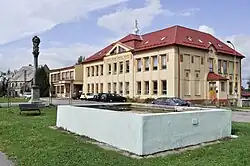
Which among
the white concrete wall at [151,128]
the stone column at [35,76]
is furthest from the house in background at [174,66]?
the white concrete wall at [151,128]

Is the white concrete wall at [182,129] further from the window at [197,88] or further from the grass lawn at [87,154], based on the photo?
the window at [197,88]

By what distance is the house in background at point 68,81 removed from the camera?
68438 millimetres

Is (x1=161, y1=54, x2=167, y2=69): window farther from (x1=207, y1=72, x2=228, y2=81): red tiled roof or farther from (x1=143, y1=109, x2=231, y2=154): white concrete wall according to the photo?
(x1=143, y1=109, x2=231, y2=154): white concrete wall

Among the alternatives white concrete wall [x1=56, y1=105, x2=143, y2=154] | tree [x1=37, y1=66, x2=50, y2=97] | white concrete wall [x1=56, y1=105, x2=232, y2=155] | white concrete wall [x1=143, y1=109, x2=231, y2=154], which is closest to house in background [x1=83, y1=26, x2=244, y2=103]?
tree [x1=37, y1=66, x2=50, y2=97]

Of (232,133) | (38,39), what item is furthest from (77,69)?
(232,133)

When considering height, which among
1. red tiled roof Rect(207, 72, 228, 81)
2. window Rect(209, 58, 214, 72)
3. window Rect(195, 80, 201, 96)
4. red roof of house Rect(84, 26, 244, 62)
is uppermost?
red roof of house Rect(84, 26, 244, 62)

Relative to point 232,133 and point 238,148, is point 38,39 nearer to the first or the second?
point 232,133

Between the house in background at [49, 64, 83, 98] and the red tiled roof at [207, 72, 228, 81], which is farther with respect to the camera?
the house in background at [49, 64, 83, 98]

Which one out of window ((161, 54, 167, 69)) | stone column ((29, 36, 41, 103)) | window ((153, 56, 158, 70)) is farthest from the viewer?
window ((153, 56, 158, 70))

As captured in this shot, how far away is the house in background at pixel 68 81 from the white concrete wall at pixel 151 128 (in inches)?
2205

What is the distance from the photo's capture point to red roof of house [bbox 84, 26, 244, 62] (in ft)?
146

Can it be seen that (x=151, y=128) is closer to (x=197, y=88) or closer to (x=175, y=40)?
(x=175, y=40)

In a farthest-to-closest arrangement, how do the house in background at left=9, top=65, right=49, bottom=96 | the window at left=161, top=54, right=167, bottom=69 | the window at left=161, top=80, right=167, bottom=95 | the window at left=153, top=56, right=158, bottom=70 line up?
the house in background at left=9, top=65, right=49, bottom=96 → the window at left=153, top=56, right=158, bottom=70 → the window at left=161, top=80, right=167, bottom=95 → the window at left=161, top=54, right=167, bottom=69

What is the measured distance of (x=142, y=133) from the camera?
357 inches
